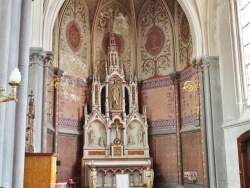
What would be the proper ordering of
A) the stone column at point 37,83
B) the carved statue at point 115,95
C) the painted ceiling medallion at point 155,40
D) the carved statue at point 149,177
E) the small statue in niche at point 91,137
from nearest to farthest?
the stone column at point 37,83, the carved statue at point 149,177, the small statue in niche at point 91,137, the carved statue at point 115,95, the painted ceiling medallion at point 155,40

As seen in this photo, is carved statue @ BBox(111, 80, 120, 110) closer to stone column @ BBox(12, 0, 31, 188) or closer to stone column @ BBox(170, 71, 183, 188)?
stone column @ BBox(170, 71, 183, 188)

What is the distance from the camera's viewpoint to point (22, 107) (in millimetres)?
7164

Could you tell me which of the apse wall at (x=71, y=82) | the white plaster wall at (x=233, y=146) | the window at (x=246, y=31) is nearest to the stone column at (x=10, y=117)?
the white plaster wall at (x=233, y=146)

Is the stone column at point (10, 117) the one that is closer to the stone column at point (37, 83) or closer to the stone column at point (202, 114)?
the stone column at point (37, 83)

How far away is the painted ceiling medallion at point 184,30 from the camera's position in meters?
16.7

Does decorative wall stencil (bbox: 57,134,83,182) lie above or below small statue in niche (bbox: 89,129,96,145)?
below

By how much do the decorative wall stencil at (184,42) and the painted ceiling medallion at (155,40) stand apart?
3.64 ft

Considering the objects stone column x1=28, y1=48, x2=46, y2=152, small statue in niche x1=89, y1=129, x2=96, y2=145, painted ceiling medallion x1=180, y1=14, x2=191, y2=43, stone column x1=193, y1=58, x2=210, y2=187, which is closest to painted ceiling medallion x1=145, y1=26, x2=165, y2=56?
painted ceiling medallion x1=180, y1=14, x2=191, y2=43

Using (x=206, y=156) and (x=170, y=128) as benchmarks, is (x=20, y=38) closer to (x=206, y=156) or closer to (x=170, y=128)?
(x=206, y=156)

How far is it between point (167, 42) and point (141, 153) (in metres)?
5.46

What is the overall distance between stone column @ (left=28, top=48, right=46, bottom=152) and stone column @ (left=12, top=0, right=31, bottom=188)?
5.53m

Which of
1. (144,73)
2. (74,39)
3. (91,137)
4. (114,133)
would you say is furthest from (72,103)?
(144,73)

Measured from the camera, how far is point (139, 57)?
739 inches

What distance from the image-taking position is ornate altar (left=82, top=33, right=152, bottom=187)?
631 inches
